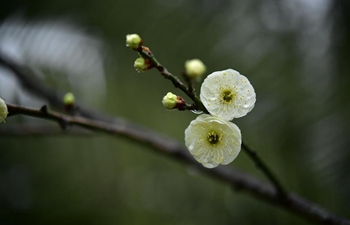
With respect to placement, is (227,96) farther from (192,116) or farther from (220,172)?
(192,116)

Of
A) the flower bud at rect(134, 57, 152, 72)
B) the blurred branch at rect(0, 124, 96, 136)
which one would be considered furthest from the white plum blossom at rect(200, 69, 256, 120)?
the blurred branch at rect(0, 124, 96, 136)

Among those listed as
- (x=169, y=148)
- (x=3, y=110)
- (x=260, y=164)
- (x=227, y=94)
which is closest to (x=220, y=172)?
(x=169, y=148)

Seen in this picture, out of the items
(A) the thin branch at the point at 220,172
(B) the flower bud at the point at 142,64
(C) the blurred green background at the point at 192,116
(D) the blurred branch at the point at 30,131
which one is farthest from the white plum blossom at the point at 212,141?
(C) the blurred green background at the point at 192,116

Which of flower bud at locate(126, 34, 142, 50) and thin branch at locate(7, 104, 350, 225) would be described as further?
thin branch at locate(7, 104, 350, 225)

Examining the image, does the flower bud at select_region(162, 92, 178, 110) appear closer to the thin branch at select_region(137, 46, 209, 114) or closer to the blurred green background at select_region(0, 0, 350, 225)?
the thin branch at select_region(137, 46, 209, 114)

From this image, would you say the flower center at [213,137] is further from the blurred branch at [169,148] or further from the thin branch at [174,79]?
the blurred branch at [169,148]

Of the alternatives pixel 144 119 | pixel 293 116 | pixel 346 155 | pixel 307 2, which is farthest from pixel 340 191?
pixel 144 119
